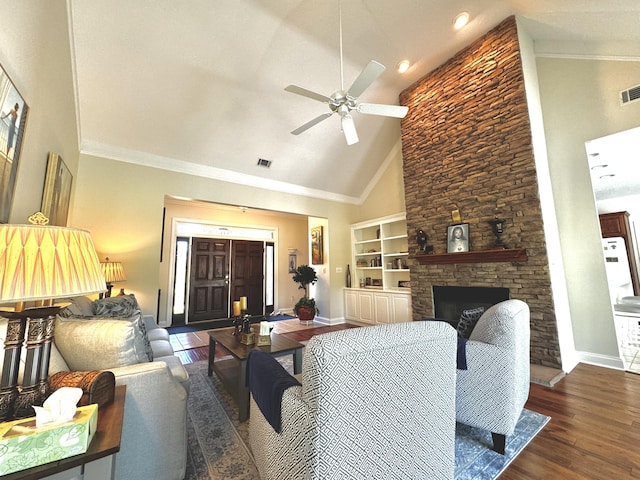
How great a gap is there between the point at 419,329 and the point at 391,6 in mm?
3768

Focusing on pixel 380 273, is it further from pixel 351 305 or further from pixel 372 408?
pixel 372 408

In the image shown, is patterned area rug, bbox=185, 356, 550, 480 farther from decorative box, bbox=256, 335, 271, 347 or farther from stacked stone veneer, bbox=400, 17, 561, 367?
stacked stone veneer, bbox=400, 17, 561, 367

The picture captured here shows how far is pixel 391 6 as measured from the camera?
3010 mm

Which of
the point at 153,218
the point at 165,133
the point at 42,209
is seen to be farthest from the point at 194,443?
the point at 165,133

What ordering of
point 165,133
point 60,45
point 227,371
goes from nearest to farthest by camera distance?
point 60,45
point 227,371
point 165,133

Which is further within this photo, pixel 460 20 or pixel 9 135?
pixel 460 20

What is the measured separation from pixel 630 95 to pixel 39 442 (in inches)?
218

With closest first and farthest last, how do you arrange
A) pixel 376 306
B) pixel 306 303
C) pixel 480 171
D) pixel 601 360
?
pixel 601 360
pixel 480 171
pixel 376 306
pixel 306 303

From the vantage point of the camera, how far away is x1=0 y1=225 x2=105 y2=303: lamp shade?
0.79 m

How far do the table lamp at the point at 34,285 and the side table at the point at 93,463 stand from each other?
28 cm

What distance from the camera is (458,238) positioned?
3.76 meters

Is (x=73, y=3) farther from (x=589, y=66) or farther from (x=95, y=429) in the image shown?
(x=589, y=66)

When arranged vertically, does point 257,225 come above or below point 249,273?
above

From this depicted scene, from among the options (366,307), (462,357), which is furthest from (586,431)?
(366,307)
